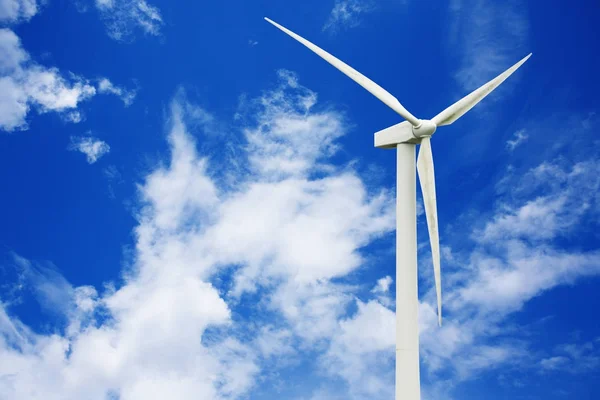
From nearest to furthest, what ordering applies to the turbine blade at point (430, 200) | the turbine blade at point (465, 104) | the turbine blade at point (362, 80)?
the turbine blade at point (430, 200), the turbine blade at point (362, 80), the turbine blade at point (465, 104)

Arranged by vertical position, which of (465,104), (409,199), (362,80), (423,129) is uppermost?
(362,80)

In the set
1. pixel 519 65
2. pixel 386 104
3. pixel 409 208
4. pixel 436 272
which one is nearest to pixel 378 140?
pixel 386 104

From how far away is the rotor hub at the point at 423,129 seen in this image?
93.8 ft

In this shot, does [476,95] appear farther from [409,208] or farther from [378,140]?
[409,208]

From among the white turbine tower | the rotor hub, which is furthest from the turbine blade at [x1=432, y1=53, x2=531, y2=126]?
the rotor hub

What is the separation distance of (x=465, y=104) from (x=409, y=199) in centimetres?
566

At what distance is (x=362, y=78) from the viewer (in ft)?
102

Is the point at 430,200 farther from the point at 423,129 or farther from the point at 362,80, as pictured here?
the point at 362,80

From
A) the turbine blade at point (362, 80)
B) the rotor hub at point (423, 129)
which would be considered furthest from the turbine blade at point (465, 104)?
the turbine blade at point (362, 80)

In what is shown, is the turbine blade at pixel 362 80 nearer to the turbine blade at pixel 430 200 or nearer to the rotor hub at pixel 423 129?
the rotor hub at pixel 423 129

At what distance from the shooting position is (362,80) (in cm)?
3112

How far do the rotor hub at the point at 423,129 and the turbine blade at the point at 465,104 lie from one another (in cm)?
65

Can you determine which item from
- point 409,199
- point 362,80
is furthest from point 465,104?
point 409,199

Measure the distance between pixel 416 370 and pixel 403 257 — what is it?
4.20m
